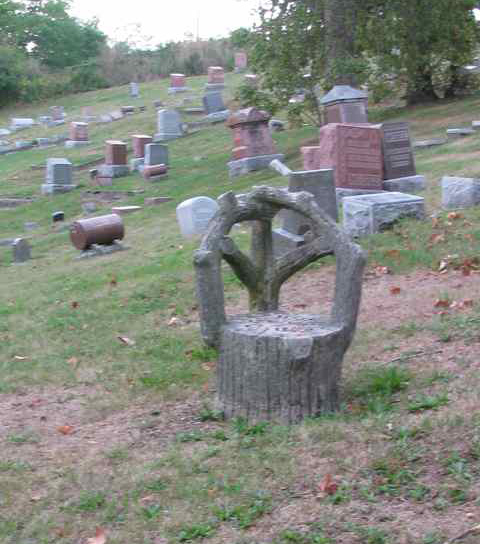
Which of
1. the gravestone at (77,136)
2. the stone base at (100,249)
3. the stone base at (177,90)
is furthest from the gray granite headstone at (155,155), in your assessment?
the stone base at (177,90)

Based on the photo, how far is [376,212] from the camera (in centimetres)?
973

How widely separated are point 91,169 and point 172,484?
2217 centimetres

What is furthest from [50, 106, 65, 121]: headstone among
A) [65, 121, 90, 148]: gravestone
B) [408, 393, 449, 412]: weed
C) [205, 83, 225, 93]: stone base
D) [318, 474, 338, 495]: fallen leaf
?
[318, 474, 338, 495]: fallen leaf

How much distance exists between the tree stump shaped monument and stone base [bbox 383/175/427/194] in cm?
730

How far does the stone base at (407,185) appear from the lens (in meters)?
12.8

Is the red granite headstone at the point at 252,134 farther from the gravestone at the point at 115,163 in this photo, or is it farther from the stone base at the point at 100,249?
the stone base at the point at 100,249

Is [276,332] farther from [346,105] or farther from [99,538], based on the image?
[346,105]

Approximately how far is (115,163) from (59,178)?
1588 mm

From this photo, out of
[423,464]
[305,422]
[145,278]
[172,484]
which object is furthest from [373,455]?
[145,278]

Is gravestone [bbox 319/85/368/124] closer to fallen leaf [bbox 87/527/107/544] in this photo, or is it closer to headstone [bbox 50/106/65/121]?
fallen leaf [bbox 87/527/107/544]

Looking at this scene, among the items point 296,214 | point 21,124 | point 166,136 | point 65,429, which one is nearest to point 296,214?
point 296,214

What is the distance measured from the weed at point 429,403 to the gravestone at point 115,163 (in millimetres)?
19250

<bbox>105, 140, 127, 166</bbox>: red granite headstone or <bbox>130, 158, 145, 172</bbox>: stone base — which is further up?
<bbox>105, 140, 127, 166</bbox>: red granite headstone

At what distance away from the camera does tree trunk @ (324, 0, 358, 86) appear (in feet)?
64.6
